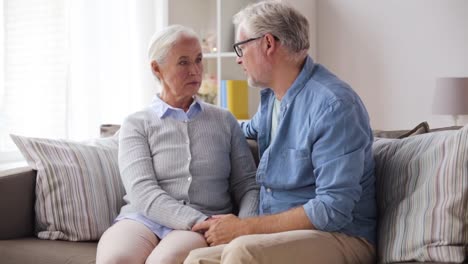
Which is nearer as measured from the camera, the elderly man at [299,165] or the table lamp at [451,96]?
the elderly man at [299,165]

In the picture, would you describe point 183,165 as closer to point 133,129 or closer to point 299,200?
point 133,129

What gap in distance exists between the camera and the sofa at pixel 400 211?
1678 millimetres

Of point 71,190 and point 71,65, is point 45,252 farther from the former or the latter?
point 71,65

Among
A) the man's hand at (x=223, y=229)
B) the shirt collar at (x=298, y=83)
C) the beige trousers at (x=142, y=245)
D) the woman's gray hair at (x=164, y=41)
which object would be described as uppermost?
the woman's gray hair at (x=164, y=41)

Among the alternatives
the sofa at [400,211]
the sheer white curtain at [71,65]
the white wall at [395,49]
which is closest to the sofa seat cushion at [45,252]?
the sofa at [400,211]

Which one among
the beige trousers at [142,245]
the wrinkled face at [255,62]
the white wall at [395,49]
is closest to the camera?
the beige trousers at [142,245]

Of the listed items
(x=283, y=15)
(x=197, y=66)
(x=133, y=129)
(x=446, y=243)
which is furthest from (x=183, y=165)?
(x=446, y=243)

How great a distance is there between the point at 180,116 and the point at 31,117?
1.21m

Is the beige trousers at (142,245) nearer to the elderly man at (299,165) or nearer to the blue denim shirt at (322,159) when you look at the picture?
the elderly man at (299,165)

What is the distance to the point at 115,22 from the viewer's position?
3482mm

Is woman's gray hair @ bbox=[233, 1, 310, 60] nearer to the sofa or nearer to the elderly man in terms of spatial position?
the elderly man

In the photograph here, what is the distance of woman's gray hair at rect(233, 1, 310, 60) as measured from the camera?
6.38 feet

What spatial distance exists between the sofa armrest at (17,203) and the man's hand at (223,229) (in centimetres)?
67

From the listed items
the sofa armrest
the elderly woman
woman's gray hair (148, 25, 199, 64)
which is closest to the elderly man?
the elderly woman
